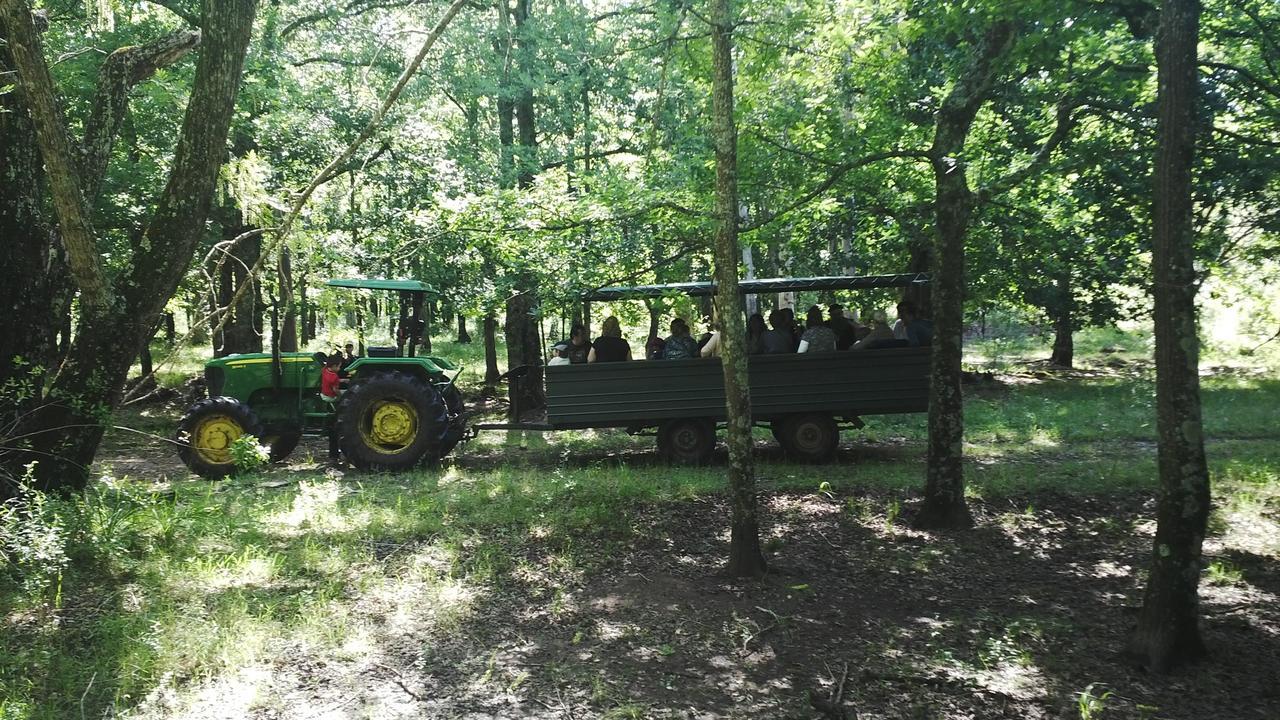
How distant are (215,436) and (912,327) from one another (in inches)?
344

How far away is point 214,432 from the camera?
34.0 ft

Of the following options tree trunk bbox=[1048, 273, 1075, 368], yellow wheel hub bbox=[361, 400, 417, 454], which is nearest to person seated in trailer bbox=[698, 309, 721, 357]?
yellow wheel hub bbox=[361, 400, 417, 454]

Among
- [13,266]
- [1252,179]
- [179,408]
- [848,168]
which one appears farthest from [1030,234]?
[179,408]

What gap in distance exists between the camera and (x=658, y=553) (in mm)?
7203

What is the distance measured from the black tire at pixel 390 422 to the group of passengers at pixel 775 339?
66.1 inches

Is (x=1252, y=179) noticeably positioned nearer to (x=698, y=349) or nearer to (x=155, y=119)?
(x=698, y=349)

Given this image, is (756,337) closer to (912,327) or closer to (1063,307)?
(912,327)

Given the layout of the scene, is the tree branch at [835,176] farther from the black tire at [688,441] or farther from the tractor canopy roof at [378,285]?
the tractor canopy roof at [378,285]

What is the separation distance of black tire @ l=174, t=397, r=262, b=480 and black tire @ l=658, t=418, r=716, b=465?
5.05 metres

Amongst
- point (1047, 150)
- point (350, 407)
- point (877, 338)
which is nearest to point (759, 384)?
point (877, 338)

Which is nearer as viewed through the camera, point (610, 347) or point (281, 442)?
point (610, 347)

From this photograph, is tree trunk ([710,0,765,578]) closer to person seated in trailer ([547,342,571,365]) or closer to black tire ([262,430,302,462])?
person seated in trailer ([547,342,571,365])

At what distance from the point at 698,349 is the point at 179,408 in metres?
13.0

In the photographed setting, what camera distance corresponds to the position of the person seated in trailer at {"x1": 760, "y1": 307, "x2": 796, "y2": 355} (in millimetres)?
10797
